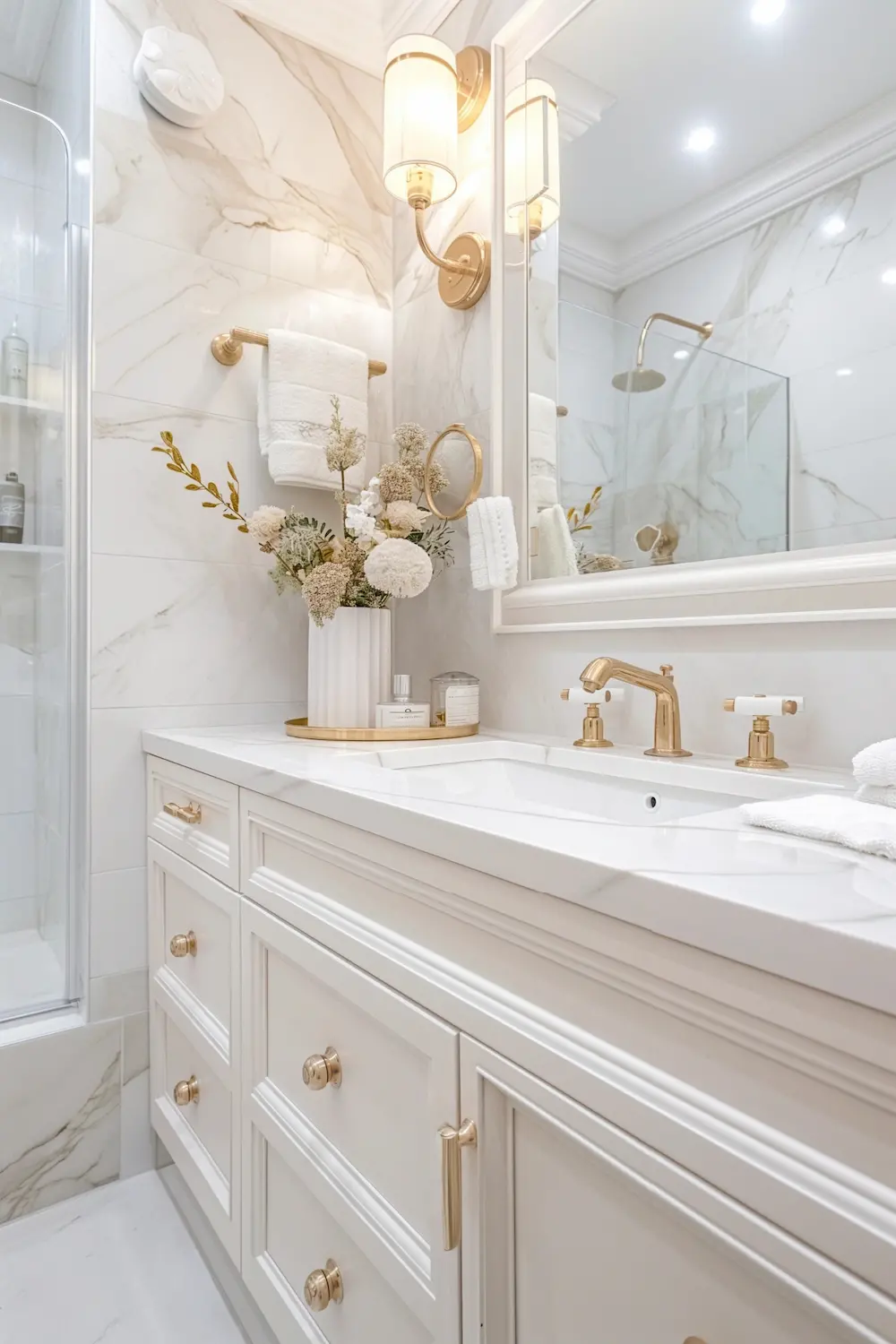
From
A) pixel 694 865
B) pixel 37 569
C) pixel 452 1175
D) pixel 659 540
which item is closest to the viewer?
pixel 694 865

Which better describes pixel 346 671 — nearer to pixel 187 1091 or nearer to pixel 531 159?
pixel 187 1091

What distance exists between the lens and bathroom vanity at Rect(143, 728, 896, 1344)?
416 mm

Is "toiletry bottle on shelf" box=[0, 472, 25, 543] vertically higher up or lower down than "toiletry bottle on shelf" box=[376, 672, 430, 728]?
higher up

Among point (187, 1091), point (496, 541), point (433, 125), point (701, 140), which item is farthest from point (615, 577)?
point (187, 1091)

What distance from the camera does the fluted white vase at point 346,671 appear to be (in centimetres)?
144

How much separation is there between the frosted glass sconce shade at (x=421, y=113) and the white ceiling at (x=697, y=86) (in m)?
0.19

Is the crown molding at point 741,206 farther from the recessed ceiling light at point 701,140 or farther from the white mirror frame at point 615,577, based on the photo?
the white mirror frame at point 615,577

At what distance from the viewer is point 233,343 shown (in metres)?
1.62

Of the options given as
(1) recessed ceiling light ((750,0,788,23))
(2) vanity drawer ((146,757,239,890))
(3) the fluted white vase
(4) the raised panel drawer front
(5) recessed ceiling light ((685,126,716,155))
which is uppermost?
(1) recessed ceiling light ((750,0,788,23))

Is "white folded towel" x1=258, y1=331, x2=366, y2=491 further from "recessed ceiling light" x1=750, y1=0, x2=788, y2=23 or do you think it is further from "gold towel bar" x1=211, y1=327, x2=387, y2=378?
"recessed ceiling light" x1=750, y1=0, x2=788, y2=23

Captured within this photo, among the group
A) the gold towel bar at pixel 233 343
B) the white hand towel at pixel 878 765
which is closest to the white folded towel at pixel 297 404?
the gold towel bar at pixel 233 343

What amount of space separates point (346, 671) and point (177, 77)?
119 centimetres

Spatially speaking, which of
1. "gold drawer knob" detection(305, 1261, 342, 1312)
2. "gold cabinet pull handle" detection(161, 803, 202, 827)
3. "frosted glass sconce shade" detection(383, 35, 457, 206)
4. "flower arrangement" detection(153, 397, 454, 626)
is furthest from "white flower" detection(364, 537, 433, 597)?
"gold drawer knob" detection(305, 1261, 342, 1312)

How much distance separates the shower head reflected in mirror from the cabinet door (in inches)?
39.6
